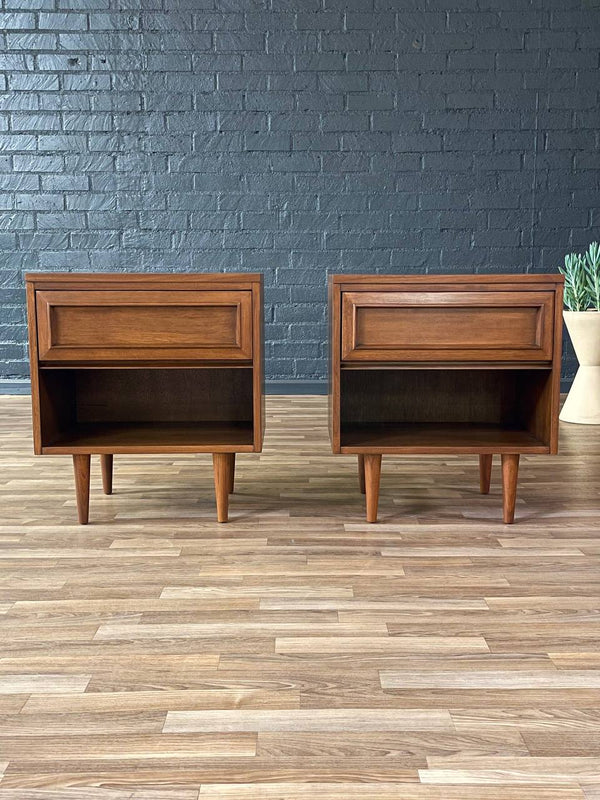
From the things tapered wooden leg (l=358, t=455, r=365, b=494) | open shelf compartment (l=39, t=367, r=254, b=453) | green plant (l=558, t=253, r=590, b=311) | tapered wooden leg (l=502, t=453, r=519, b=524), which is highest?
green plant (l=558, t=253, r=590, b=311)

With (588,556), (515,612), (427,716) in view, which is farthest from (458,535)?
(427,716)

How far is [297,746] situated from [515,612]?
1.98 ft

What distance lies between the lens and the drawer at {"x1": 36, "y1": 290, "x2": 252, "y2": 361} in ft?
6.31

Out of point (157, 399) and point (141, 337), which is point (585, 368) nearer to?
point (157, 399)

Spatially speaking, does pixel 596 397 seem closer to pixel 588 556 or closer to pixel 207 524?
pixel 588 556

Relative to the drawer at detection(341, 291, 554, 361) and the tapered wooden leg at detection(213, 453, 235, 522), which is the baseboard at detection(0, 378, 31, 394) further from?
the drawer at detection(341, 291, 554, 361)

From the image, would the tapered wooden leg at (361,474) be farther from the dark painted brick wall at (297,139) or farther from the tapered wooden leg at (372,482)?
the dark painted brick wall at (297,139)

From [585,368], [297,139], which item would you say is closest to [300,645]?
[585,368]

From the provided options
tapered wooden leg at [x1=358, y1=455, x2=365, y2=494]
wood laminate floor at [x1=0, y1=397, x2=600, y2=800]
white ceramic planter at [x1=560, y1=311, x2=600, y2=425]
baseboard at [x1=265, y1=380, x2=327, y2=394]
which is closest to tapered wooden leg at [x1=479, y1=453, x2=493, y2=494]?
wood laminate floor at [x1=0, y1=397, x2=600, y2=800]

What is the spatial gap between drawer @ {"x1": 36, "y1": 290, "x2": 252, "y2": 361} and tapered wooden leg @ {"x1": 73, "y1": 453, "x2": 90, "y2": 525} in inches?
10.4

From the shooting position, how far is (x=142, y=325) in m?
1.94

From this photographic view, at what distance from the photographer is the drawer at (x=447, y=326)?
1938 millimetres

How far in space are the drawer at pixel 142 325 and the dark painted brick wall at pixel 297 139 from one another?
2.24 metres

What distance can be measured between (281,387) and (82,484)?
2.26 m
